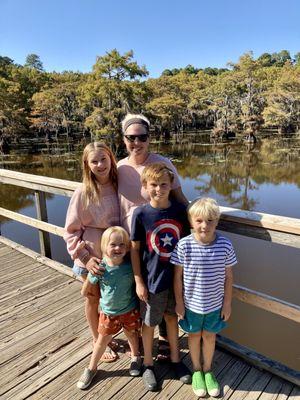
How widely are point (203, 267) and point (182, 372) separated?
753mm

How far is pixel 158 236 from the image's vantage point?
1918mm

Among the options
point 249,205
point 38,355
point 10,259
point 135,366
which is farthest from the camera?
point 249,205

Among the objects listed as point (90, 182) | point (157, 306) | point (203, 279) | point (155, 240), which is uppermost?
point (90, 182)

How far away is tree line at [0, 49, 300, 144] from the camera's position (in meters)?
27.1

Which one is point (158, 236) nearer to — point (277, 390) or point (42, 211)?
point (277, 390)

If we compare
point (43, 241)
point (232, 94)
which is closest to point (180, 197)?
point (43, 241)

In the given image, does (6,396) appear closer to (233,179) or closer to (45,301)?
(45,301)

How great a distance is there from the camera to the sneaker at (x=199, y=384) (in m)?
1.94

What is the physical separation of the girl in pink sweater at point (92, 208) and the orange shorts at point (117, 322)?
0.33 meters

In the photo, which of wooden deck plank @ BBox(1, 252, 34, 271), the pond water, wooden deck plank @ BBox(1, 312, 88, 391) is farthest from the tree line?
wooden deck plank @ BBox(1, 312, 88, 391)

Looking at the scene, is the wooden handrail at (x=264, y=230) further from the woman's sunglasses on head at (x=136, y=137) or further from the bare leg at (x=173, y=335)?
the woman's sunglasses on head at (x=136, y=137)

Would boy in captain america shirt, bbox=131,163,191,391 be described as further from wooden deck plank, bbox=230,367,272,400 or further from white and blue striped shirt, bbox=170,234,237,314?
wooden deck plank, bbox=230,367,272,400

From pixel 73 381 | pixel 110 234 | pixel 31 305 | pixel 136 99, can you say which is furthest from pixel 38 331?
pixel 136 99

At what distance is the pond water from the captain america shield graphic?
3586 millimetres
